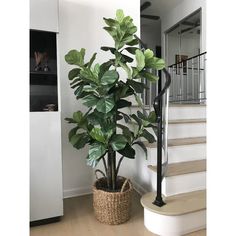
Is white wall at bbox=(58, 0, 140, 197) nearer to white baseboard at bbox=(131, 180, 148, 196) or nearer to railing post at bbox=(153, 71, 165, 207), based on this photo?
white baseboard at bbox=(131, 180, 148, 196)

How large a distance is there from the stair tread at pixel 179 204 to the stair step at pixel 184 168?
0.22 metres

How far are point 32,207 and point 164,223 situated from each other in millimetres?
1195

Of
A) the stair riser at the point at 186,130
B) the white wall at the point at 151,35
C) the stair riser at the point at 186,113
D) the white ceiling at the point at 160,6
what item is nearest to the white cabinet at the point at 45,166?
the stair riser at the point at 186,130

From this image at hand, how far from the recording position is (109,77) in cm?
176

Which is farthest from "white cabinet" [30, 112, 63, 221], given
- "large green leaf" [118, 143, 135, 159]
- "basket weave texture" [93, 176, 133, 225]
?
"large green leaf" [118, 143, 135, 159]

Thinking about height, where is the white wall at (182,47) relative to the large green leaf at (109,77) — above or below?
above

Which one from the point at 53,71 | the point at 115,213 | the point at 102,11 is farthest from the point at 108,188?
the point at 102,11

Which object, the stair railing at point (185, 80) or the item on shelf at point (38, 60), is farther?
the stair railing at point (185, 80)

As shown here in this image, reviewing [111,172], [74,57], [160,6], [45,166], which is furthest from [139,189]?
[160,6]

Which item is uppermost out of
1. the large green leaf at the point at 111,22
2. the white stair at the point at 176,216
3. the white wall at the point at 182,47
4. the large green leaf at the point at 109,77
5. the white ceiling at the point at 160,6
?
the white ceiling at the point at 160,6

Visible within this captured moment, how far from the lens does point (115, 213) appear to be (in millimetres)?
1938

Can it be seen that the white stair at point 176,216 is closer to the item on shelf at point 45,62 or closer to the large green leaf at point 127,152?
the large green leaf at point 127,152

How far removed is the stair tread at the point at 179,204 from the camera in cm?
173
